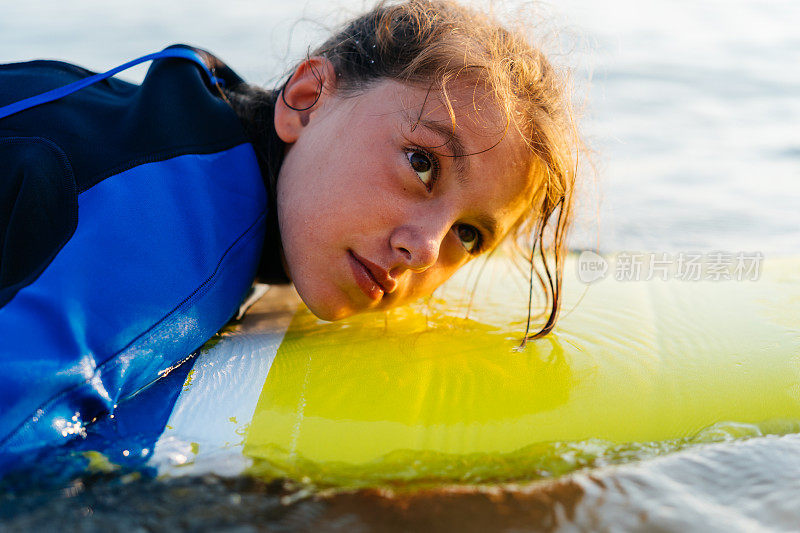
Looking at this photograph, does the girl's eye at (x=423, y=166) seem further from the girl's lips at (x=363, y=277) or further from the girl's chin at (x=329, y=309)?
the girl's chin at (x=329, y=309)

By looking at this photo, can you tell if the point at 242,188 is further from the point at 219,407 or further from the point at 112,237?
the point at 219,407

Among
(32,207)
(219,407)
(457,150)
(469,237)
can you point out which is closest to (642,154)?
(469,237)

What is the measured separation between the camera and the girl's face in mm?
1559

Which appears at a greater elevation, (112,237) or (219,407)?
(112,237)

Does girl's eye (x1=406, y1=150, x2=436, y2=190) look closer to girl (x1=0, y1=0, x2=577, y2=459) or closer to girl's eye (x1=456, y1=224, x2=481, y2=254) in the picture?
girl (x1=0, y1=0, x2=577, y2=459)

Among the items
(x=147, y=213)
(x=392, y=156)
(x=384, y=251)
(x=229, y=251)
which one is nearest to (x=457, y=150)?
(x=392, y=156)

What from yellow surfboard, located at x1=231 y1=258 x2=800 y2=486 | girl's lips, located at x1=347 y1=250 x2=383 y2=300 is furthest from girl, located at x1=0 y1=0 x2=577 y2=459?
yellow surfboard, located at x1=231 y1=258 x2=800 y2=486

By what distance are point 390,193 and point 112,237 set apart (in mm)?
548

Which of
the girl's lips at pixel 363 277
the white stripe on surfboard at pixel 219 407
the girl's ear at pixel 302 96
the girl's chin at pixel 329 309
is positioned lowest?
the white stripe on surfboard at pixel 219 407

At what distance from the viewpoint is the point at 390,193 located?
155 cm

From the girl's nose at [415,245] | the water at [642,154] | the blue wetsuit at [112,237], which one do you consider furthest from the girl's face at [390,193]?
the water at [642,154]

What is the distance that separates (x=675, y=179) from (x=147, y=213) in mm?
2905

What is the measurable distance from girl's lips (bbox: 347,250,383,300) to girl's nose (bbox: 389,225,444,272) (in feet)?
0.28

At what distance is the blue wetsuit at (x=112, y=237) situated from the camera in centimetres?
125
